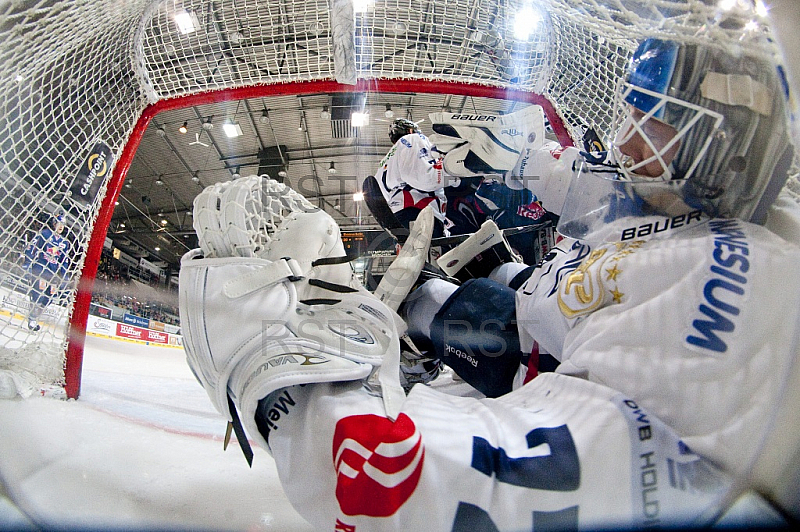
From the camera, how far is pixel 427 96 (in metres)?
1.74

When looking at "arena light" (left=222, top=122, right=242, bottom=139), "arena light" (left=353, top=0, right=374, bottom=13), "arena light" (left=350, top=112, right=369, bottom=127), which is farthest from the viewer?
"arena light" (left=350, top=112, right=369, bottom=127)

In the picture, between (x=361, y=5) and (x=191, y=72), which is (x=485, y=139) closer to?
(x=361, y=5)

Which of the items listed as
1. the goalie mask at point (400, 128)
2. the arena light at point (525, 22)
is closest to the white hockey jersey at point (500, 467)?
the arena light at point (525, 22)

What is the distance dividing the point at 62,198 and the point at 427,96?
139cm


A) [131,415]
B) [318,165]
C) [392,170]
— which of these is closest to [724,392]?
[131,415]

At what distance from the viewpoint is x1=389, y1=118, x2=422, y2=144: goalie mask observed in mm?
1596

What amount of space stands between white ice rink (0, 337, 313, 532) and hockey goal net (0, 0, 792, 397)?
0.52 metres

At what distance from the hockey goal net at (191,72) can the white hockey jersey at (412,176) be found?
0.28 m

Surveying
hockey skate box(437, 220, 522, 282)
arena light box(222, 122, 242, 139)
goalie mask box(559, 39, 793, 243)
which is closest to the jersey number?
goalie mask box(559, 39, 793, 243)

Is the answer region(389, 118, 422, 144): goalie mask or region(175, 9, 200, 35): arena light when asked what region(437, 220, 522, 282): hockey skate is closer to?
region(389, 118, 422, 144): goalie mask

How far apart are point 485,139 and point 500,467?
0.86m

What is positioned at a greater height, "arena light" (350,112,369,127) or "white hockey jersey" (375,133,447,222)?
"arena light" (350,112,369,127)

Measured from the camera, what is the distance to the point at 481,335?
0.76m

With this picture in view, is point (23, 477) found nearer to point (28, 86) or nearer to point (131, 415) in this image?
point (131, 415)
